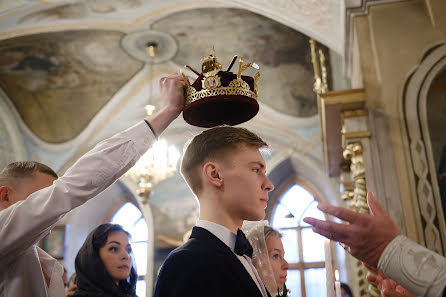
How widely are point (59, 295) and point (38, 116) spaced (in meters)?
10.4

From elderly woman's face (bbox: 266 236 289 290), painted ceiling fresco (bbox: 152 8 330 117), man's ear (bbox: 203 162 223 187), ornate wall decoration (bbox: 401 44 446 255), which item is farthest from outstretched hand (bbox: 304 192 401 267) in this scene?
painted ceiling fresco (bbox: 152 8 330 117)

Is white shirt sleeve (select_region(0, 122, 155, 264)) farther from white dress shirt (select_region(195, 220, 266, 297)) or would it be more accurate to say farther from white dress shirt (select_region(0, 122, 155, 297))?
white dress shirt (select_region(195, 220, 266, 297))

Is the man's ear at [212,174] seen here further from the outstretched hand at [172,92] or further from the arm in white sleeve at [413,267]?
the arm in white sleeve at [413,267]

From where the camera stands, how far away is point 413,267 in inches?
63.4

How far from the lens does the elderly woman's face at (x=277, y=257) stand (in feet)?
9.53

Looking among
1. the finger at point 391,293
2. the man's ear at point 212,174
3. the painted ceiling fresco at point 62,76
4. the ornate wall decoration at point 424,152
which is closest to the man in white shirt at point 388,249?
the man's ear at point 212,174

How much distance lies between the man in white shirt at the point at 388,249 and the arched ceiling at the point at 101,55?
25.5ft

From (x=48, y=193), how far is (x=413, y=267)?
4.40ft

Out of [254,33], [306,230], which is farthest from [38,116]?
[306,230]

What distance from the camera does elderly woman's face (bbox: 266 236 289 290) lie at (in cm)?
291

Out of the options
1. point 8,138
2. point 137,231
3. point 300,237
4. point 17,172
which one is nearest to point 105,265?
point 17,172

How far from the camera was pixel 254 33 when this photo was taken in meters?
9.64

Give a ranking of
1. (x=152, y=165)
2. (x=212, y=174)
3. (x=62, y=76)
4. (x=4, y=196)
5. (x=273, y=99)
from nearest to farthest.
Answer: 1. (x=212, y=174)
2. (x=4, y=196)
3. (x=152, y=165)
4. (x=62, y=76)
5. (x=273, y=99)

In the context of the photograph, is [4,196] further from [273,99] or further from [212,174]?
[273,99]
